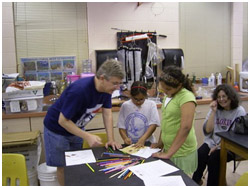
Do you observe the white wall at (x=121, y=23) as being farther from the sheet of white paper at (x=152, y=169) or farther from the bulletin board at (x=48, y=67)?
the sheet of white paper at (x=152, y=169)

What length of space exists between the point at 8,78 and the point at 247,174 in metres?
2.53

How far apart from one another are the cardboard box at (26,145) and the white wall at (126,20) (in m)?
1.33

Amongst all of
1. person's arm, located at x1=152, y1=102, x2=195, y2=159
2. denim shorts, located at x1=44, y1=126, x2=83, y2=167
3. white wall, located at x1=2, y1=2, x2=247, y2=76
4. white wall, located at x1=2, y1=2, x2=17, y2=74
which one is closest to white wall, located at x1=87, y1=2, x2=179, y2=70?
white wall, located at x1=2, y1=2, x2=247, y2=76

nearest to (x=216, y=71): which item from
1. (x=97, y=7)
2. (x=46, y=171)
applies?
(x=97, y=7)

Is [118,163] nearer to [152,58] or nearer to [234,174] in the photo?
[234,174]

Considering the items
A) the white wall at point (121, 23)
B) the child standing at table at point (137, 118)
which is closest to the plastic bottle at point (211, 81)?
the white wall at point (121, 23)

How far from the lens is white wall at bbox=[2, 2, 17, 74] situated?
10.3ft

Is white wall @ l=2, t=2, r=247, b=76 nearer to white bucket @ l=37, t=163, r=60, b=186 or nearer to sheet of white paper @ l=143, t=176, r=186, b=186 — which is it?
white bucket @ l=37, t=163, r=60, b=186

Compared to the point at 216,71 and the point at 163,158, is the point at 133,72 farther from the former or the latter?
the point at 163,158

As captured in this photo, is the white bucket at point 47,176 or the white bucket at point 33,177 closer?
the white bucket at point 47,176

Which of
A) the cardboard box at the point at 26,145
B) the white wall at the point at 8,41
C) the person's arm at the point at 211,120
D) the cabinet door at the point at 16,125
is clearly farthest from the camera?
the white wall at the point at 8,41

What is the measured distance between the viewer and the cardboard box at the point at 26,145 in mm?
2451

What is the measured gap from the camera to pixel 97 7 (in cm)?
336

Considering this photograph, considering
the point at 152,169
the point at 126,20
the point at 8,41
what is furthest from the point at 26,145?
the point at 126,20
